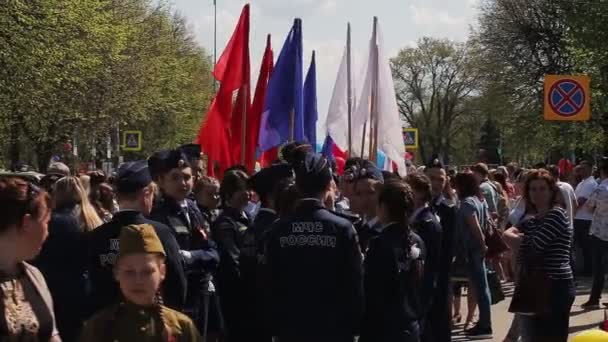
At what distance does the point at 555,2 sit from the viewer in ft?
160

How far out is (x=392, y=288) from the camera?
6277 millimetres

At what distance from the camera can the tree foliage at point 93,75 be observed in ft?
91.9

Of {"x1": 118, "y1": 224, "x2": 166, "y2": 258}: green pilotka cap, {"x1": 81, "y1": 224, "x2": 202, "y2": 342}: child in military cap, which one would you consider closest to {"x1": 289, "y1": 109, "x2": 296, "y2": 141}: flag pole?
{"x1": 118, "y1": 224, "x2": 166, "y2": 258}: green pilotka cap

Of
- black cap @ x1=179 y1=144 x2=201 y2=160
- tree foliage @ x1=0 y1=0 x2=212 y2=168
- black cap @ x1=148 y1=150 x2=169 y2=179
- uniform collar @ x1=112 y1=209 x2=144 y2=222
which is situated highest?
tree foliage @ x1=0 y1=0 x2=212 y2=168

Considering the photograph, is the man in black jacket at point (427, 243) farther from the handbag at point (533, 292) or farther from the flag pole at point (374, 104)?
the flag pole at point (374, 104)

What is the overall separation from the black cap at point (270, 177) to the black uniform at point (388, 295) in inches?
65.0

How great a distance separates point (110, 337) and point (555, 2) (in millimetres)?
46643

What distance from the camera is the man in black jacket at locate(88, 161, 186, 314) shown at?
5.73m

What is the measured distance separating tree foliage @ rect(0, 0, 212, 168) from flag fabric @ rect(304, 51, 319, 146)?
42.0 ft

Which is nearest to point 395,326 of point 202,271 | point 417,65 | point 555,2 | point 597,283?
point 202,271

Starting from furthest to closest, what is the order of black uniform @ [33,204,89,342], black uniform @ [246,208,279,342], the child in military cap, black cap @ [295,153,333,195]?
black uniform @ [246,208,279,342], black uniform @ [33,204,89,342], black cap @ [295,153,333,195], the child in military cap

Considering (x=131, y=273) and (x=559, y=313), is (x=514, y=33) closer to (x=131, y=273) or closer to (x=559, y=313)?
(x=559, y=313)

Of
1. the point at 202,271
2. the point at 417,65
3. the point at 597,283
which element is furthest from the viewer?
the point at 417,65

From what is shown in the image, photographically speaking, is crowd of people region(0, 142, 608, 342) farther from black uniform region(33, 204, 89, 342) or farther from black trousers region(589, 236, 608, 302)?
black trousers region(589, 236, 608, 302)
